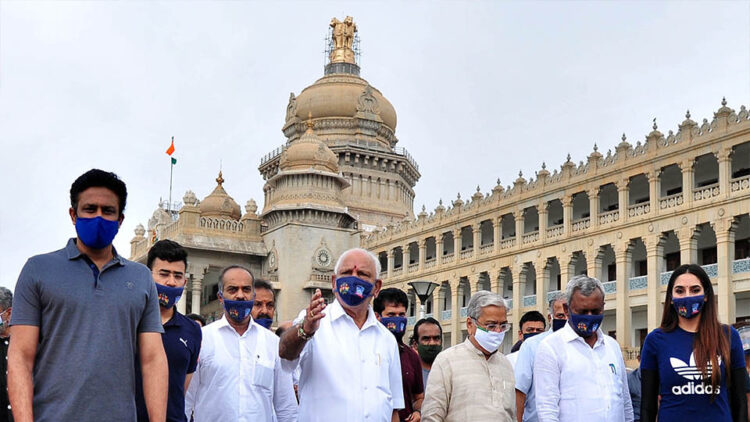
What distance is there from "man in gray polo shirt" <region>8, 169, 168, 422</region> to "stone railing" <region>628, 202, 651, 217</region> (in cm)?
3180

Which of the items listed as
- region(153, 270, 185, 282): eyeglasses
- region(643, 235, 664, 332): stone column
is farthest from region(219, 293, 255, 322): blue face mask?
region(643, 235, 664, 332): stone column

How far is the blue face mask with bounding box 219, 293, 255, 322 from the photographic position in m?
6.95

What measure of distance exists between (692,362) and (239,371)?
301cm

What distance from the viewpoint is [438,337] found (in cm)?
904

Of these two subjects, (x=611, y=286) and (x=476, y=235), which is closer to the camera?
(x=611, y=286)

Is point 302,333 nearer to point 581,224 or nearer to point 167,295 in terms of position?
point 167,295

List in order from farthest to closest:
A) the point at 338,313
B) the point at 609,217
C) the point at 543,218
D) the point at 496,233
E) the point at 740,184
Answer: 1. the point at 496,233
2. the point at 543,218
3. the point at 609,217
4. the point at 740,184
5. the point at 338,313

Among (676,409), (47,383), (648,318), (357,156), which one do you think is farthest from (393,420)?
(357,156)

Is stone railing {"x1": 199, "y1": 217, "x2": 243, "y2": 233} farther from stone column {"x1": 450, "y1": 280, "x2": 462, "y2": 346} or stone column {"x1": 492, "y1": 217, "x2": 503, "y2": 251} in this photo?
stone column {"x1": 492, "y1": 217, "x2": 503, "y2": 251}

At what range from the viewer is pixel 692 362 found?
6.12 m

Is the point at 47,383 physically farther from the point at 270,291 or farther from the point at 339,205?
the point at 339,205

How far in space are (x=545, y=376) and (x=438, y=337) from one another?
2.25 m

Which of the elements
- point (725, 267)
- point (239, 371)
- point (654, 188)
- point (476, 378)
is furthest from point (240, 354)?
point (654, 188)

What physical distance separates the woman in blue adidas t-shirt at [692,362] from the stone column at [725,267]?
85.1 ft
